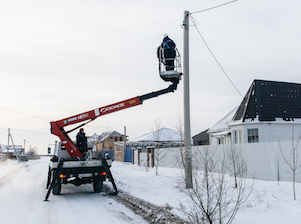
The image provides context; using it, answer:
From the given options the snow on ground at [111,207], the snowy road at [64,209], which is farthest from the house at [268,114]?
the snowy road at [64,209]

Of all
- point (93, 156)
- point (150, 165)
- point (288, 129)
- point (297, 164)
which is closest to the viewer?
point (297, 164)

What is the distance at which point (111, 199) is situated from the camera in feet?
32.9

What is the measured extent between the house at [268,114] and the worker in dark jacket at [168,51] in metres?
10.9

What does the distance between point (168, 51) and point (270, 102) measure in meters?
12.4

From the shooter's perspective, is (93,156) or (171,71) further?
(93,156)

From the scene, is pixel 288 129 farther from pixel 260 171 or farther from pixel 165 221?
pixel 165 221

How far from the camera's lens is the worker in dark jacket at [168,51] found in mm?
10305

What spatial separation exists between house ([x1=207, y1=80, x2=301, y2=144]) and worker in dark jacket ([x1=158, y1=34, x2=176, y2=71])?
10.9 m

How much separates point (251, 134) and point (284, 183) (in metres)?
8.46

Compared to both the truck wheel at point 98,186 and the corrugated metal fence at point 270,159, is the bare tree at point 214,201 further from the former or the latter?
the truck wheel at point 98,186

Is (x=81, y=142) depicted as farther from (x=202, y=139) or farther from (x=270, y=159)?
(x=202, y=139)

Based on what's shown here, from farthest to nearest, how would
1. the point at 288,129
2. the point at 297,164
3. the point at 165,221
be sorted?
the point at 288,129
the point at 297,164
the point at 165,221

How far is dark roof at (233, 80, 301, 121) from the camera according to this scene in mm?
19422

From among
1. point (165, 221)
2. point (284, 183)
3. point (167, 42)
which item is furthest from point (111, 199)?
point (284, 183)
